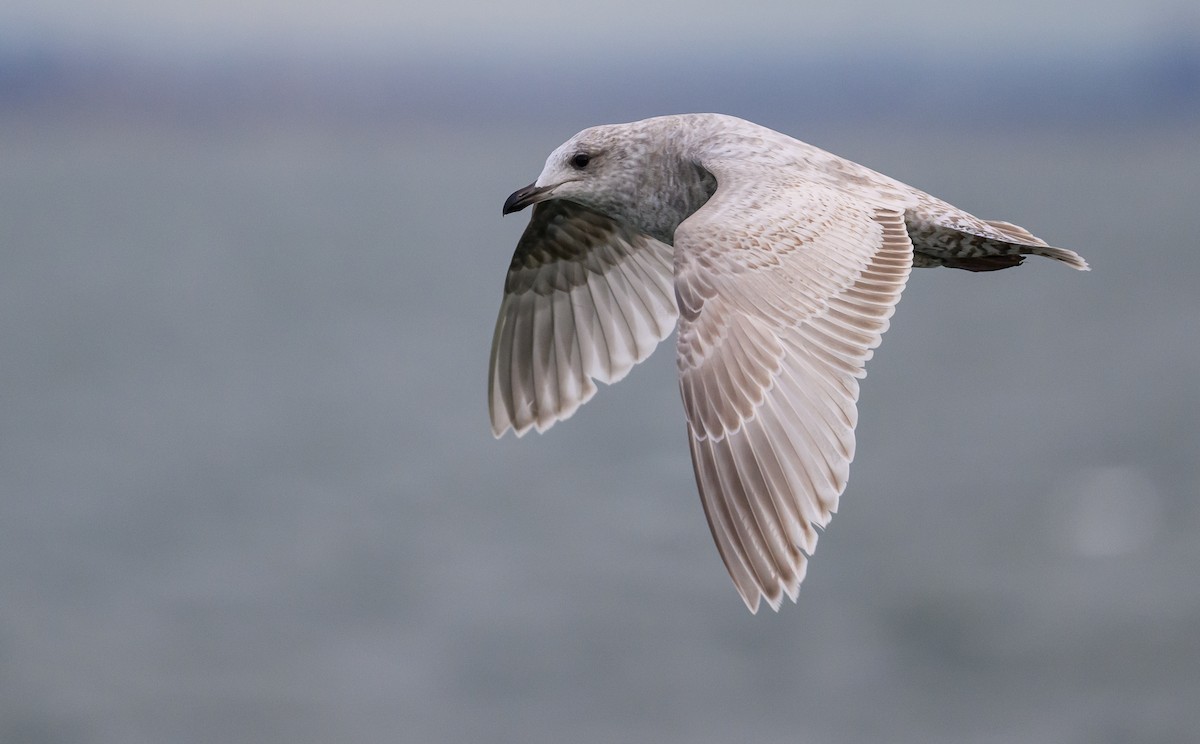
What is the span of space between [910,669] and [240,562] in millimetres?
33108

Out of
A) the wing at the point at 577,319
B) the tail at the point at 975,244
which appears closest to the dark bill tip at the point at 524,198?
the wing at the point at 577,319

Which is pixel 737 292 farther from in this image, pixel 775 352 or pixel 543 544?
pixel 543 544

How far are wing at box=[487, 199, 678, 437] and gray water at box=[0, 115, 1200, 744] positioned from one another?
58956 millimetres

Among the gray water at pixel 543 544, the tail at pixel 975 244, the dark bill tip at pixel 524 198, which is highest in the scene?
the dark bill tip at pixel 524 198

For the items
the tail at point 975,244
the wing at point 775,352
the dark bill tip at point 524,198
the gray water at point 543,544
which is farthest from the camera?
the gray water at point 543,544

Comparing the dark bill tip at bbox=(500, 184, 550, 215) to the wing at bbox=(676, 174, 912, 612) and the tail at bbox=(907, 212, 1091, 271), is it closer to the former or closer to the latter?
the wing at bbox=(676, 174, 912, 612)

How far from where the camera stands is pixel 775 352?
18.5 ft

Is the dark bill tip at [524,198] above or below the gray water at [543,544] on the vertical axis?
above

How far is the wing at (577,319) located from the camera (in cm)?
845

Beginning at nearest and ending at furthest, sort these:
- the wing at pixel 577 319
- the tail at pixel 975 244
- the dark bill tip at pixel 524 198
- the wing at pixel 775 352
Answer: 1. the wing at pixel 775 352
2. the tail at pixel 975 244
3. the dark bill tip at pixel 524 198
4. the wing at pixel 577 319

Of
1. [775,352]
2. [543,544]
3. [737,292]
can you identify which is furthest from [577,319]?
[543,544]

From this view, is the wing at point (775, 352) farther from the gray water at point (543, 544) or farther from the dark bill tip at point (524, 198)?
the gray water at point (543, 544)

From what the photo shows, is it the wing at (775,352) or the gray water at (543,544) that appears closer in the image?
the wing at (775,352)

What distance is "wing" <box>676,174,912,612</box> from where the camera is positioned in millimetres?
5234
